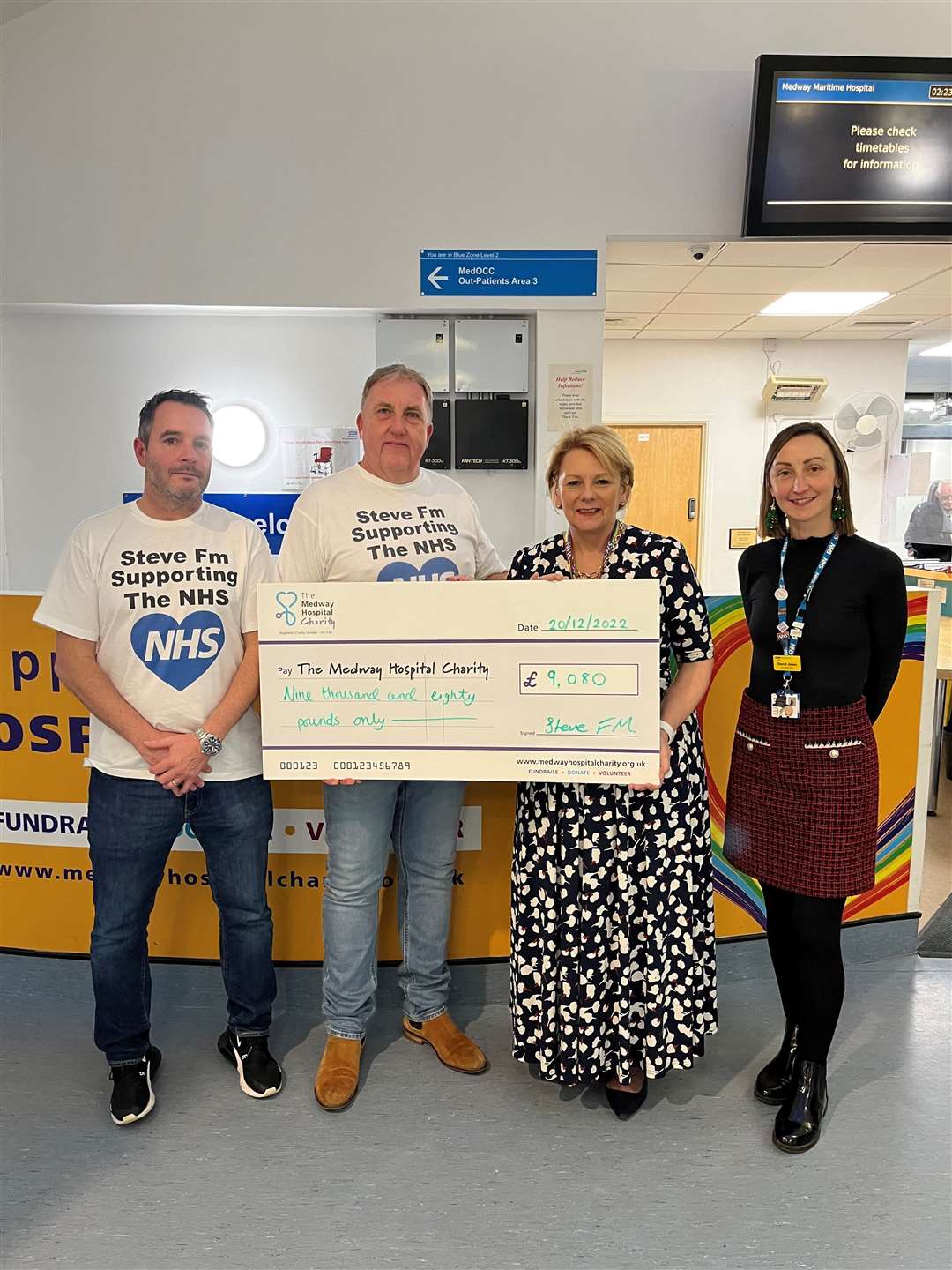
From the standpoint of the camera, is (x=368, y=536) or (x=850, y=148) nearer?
(x=368, y=536)

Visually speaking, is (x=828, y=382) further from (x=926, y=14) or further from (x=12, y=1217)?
(x=12, y=1217)

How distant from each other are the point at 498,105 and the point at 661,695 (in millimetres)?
3139

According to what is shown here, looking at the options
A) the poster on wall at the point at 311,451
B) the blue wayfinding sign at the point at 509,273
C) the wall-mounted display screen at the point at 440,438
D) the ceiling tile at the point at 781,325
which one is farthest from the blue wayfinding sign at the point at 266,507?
the ceiling tile at the point at 781,325

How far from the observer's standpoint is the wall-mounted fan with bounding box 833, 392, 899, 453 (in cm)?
666

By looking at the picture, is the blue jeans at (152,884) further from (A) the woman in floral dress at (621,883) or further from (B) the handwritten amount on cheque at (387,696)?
(A) the woman in floral dress at (621,883)

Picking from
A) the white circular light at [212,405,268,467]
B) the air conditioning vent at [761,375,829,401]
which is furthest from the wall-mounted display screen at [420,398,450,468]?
the air conditioning vent at [761,375,829,401]

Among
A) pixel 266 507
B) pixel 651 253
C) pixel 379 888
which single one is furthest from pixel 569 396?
pixel 379 888

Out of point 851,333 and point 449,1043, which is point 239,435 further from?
point 851,333

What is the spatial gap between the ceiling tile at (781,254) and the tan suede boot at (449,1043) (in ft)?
12.0

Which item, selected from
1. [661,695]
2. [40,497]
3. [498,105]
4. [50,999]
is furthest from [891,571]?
[40,497]

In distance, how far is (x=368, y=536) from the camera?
1.83m

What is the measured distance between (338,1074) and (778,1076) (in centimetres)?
103

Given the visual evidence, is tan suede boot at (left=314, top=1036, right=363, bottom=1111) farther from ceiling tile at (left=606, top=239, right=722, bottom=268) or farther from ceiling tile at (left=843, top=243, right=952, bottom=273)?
ceiling tile at (left=843, top=243, right=952, bottom=273)

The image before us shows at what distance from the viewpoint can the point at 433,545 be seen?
1.87 meters
